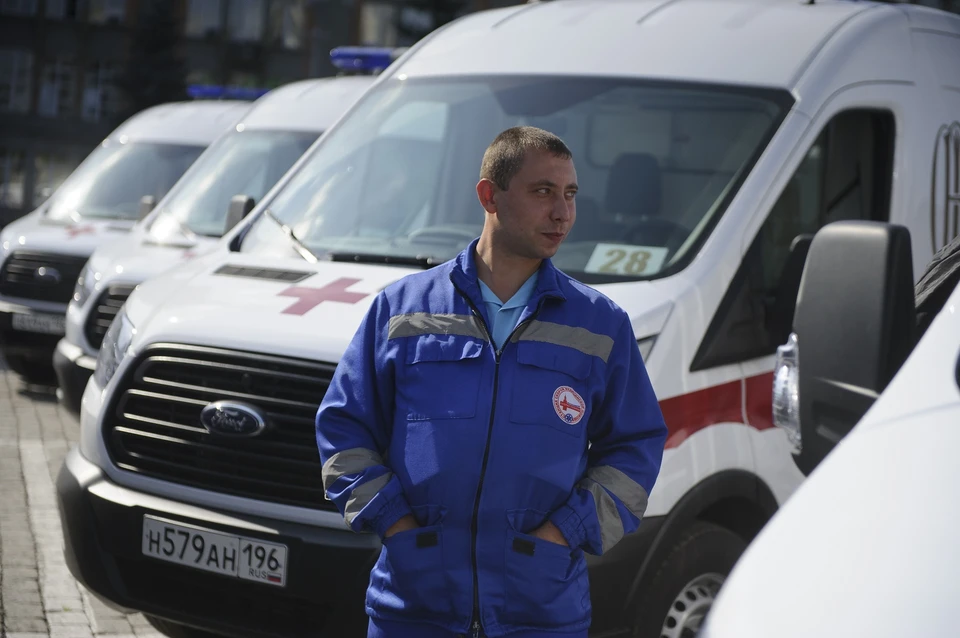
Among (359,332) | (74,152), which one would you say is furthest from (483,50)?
(74,152)

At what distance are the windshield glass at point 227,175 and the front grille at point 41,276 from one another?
3.98 ft

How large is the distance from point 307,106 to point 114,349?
5.59 metres

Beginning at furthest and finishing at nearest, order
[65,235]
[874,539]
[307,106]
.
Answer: [65,235], [307,106], [874,539]

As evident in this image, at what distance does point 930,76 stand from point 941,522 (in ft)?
12.5

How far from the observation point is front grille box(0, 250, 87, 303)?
401 inches

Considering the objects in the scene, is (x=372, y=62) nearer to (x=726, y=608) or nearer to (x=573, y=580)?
(x=573, y=580)

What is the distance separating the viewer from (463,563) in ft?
8.82

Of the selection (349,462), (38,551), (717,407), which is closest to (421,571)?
(349,462)

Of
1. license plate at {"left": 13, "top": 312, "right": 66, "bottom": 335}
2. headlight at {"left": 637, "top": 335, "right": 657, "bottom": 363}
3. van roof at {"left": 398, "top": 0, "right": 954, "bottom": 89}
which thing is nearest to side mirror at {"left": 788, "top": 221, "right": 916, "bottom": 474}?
headlight at {"left": 637, "top": 335, "right": 657, "bottom": 363}

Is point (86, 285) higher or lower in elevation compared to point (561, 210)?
lower

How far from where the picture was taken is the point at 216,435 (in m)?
4.13

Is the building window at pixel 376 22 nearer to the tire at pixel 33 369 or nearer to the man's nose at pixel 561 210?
the tire at pixel 33 369

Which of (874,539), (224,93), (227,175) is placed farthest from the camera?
(224,93)

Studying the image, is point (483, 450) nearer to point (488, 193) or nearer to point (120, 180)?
point (488, 193)
